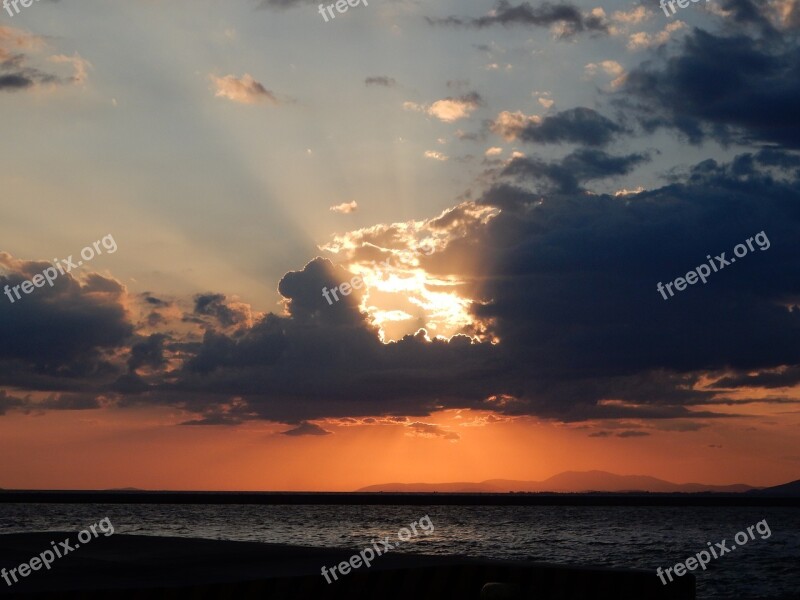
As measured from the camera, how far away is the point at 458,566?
73.7 feet

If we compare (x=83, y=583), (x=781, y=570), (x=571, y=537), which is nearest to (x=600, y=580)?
(x=83, y=583)

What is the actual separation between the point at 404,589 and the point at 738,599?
25470 millimetres

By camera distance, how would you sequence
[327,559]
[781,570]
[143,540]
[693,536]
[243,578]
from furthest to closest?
[693,536], [781,570], [143,540], [327,559], [243,578]

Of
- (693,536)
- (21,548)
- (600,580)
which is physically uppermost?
(21,548)

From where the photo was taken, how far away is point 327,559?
1056 inches

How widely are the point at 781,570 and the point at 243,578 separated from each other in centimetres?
4671

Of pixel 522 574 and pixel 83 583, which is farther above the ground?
pixel 83 583

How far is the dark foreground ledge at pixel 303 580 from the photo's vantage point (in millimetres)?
19812

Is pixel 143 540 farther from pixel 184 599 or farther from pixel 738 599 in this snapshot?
pixel 738 599

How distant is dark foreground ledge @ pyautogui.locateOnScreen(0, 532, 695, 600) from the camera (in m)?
19.8

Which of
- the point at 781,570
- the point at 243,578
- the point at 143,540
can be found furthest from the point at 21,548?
the point at 781,570

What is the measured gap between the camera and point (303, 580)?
68.4 ft

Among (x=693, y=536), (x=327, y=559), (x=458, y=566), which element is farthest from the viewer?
(x=693, y=536)

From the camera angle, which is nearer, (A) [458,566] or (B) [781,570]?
(A) [458,566]
